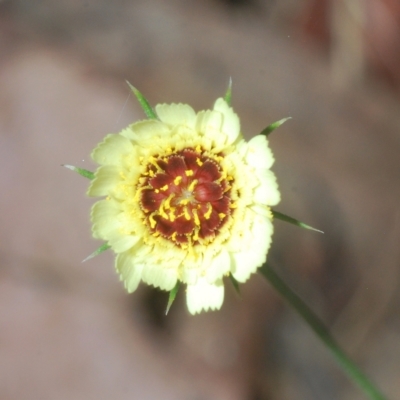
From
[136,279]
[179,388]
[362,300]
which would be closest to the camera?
[136,279]

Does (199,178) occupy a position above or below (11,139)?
above

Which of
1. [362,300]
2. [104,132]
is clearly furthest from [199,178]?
[362,300]

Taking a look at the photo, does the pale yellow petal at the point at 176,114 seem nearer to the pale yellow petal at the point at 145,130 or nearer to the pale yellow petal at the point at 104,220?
the pale yellow petal at the point at 145,130

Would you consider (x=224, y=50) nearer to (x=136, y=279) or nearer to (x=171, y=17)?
(x=171, y=17)

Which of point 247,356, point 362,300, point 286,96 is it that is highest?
point 286,96

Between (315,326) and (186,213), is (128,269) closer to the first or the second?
(186,213)

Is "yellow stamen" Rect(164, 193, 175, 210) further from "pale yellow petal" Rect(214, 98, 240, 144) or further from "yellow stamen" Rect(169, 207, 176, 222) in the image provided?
"pale yellow petal" Rect(214, 98, 240, 144)

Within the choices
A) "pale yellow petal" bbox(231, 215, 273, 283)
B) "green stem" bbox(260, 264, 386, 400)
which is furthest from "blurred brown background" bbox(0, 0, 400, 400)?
"pale yellow petal" bbox(231, 215, 273, 283)

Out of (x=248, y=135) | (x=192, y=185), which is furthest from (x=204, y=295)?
(x=248, y=135)
